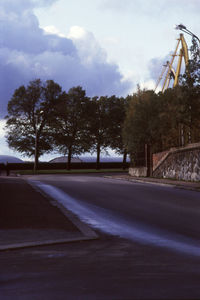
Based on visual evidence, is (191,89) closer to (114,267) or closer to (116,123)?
(114,267)

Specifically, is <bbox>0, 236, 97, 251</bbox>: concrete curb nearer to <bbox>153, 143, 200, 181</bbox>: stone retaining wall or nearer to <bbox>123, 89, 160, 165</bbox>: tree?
<bbox>153, 143, 200, 181</bbox>: stone retaining wall

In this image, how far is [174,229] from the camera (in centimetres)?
1034

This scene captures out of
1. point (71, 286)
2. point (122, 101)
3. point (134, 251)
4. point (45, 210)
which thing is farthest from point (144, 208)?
point (122, 101)

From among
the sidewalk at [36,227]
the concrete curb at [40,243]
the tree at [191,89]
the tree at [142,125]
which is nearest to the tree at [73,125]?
the tree at [142,125]

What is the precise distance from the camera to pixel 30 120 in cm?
7112

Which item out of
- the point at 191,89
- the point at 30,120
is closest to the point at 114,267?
the point at 191,89

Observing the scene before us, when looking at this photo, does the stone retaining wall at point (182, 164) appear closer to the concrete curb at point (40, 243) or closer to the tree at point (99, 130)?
the concrete curb at point (40, 243)

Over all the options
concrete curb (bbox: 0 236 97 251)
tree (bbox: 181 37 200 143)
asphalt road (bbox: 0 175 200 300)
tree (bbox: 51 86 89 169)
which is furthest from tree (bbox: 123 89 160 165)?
concrete curb (bbox: 0 236 97 251)

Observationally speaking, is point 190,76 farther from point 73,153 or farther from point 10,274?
point 73,153

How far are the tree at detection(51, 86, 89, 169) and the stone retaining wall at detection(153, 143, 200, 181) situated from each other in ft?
111

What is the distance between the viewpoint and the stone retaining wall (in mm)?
34103

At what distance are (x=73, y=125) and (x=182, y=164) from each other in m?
43.4

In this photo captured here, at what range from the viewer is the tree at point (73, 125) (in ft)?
250

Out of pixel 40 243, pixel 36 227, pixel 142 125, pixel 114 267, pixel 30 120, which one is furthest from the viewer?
pixel 30 120
